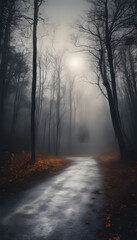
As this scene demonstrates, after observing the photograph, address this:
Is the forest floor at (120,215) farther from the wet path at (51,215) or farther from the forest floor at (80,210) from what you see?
the wet path at (51,215)

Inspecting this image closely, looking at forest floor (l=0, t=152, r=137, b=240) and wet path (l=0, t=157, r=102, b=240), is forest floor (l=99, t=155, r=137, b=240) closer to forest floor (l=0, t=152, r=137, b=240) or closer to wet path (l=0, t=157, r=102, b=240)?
forest floor (l=0, t=152, r=137, b=240)

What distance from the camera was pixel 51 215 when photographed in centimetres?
291

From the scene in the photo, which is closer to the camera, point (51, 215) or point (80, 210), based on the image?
point (51, 215)

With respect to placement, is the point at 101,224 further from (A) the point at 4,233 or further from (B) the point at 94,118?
(B) the point at 94,118

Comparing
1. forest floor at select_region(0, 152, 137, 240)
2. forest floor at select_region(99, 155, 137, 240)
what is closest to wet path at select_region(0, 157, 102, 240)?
forest floor at select_region(0, 152, 137, 240)

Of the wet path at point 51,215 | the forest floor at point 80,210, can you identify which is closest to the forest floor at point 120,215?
the forest floor at point 80,210

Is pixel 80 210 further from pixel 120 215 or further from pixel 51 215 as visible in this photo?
pixel 120 215

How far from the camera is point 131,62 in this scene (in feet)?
52.6

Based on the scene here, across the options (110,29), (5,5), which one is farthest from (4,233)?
(110,29)

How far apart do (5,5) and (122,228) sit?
36.9 feet

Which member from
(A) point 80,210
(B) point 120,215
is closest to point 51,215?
(A) point 80,210

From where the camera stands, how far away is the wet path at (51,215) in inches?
88.9

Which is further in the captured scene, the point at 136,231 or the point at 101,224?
the point at 101,224

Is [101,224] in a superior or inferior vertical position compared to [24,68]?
inferior
